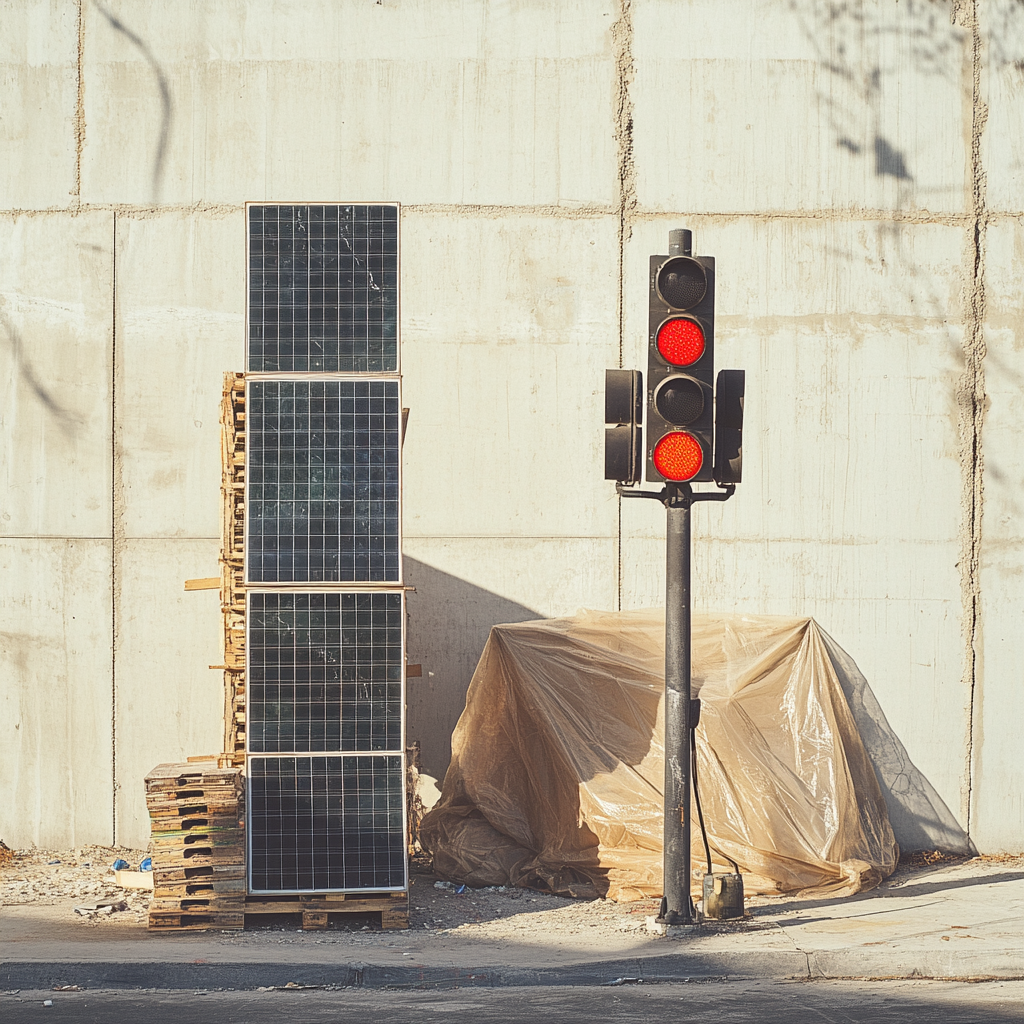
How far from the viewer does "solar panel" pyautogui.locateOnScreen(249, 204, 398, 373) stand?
304 inches

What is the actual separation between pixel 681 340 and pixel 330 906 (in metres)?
3.98

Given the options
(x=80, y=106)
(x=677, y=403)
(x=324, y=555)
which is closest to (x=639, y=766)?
(x=324, y=555)

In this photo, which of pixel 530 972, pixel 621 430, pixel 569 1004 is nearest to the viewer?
pixel 569 1004

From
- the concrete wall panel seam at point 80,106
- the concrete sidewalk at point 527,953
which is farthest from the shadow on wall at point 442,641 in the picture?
the concrete wall panel seam at point 80,106

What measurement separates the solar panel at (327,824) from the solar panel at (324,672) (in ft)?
0.43

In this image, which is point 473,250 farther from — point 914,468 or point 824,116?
point 914,468

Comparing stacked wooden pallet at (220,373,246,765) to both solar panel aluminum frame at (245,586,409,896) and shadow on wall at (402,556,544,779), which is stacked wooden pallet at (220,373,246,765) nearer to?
solar panel aluminum frame at (245,586,409,896)

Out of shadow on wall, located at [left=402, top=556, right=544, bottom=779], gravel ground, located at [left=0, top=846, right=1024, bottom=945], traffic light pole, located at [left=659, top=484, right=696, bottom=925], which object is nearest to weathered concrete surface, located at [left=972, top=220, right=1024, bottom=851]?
gravel ground, located at [left=0, top=846, right=1024, bottom=945]

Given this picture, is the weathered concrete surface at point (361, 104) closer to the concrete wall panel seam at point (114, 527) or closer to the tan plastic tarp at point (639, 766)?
the concrete wall panel seam at point (114, 527)

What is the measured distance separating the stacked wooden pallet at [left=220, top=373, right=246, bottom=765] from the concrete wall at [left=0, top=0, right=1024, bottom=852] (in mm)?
1479

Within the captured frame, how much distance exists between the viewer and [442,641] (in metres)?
9.56

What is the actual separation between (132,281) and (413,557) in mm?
3217

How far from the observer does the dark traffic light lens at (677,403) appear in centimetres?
677

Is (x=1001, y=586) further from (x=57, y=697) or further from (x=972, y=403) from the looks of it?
(x=57, y=697)
